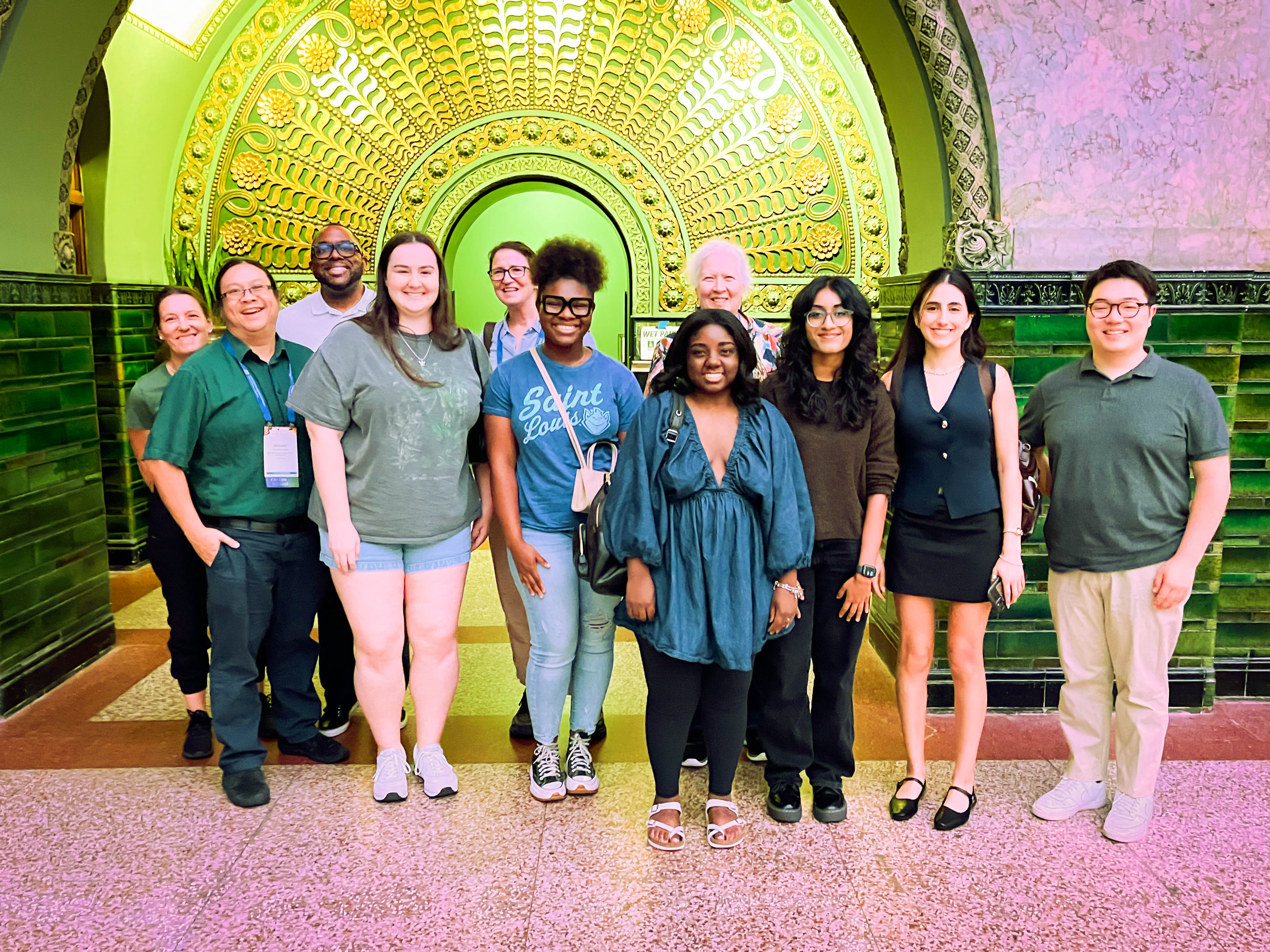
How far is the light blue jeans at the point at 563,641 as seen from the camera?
2.75 meters

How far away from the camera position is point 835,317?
97.6 inches

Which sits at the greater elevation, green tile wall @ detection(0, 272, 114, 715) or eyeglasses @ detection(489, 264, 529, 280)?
eyeglasses @ detection(489, 264, 529, 280)

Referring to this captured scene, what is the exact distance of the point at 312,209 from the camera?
6.79 meters

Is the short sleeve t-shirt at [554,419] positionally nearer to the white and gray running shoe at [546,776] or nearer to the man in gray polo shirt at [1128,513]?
the white and gray running shoe at [546,776]

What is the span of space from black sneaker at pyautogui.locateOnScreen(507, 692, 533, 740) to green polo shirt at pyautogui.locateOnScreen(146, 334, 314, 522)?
103 centimetres

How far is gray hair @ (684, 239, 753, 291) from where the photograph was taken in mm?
2793

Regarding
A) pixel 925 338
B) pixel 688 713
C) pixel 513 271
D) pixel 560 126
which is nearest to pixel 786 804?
pixel 688 713

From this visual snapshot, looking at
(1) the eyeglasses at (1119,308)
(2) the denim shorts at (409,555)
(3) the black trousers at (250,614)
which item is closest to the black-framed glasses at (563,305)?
(2) the denim shorts at (409,555)

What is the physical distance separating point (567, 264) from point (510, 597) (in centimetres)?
116

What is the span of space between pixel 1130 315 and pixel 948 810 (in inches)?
57.6

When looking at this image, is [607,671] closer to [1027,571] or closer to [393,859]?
[393,859]

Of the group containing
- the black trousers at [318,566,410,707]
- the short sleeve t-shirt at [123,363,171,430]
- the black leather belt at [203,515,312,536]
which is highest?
the short sleeve t-shirt at [123,363,171,430]

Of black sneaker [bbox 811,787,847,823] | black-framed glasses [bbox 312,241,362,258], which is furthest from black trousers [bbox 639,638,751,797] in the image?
black-framed glasses [bbox 312,241,362,258]

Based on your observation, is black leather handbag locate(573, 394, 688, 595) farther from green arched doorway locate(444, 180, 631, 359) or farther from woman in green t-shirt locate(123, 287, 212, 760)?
green arched doorway locate(444, 180, 631, 359)
